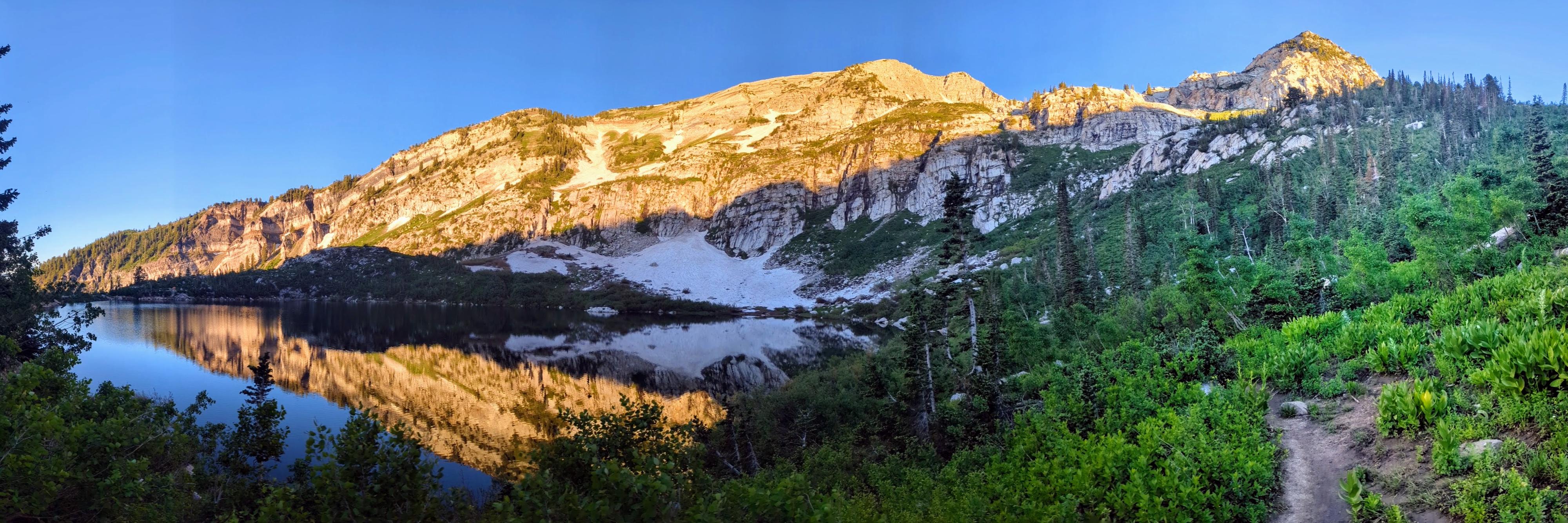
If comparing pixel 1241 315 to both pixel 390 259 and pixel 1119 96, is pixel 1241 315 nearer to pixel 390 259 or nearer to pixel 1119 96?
pixel 1119 96

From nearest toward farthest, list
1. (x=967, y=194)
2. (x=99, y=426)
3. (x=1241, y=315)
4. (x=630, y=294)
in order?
(x=99, y=426) < (x=1241, y=315) < (x=630, y=294) < (x=967, y=194)

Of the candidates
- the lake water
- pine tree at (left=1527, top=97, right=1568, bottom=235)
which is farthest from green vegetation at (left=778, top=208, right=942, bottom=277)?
pine tree at (left=1527, top=97, right=1568, bottom=235)

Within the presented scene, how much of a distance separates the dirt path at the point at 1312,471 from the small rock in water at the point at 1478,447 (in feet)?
4.83

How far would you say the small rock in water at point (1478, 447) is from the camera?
28.0ft

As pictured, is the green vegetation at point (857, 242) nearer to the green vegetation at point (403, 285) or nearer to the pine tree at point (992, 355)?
the green vegetation at point (403, 285)

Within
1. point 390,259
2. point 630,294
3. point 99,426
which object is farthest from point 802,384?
point 390,259

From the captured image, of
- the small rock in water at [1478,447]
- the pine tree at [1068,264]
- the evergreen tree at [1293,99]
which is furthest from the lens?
the evergreen tree at [1293,99]

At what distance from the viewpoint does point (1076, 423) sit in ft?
51.1

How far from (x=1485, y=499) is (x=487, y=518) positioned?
45.5ft

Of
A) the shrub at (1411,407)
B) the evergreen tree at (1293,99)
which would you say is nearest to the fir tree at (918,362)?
the shrub at (1411,407)

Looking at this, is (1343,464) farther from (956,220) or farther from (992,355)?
(956,220)

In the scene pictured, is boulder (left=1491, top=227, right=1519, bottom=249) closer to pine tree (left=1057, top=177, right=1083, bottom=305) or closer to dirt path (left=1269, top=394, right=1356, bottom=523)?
pine tree (left=1057, top=177, right=1083, bottom=305)

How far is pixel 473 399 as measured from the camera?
38.2 metres

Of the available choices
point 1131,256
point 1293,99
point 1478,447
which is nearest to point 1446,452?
point 1478,447
